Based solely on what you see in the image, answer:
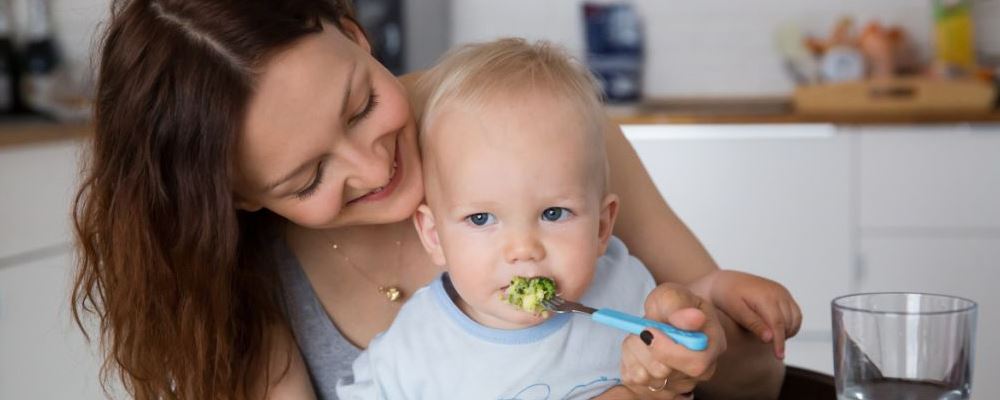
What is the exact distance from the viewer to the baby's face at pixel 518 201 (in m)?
1.27

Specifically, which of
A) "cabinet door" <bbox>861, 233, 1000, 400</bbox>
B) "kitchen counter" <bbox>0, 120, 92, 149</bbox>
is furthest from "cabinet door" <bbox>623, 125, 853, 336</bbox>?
"kitchen counter" <bbox>0, 120, 92, 149</bbox>

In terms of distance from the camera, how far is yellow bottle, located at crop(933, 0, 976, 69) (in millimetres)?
3576

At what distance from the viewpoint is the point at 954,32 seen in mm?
3578

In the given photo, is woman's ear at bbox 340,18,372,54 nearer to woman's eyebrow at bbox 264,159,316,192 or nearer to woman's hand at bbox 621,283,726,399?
woman's eyebrow at bbox 264,159,316,192

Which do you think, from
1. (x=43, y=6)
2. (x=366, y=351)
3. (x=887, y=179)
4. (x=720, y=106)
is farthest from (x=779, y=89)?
(x=366, y=351)

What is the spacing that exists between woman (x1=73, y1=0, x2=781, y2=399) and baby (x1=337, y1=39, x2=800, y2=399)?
7 cm

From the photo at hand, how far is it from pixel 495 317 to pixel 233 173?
32cm

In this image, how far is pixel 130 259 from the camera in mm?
1381

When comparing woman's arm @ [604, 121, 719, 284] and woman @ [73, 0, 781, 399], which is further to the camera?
woman's arm @ [604, 121, 719, 284]

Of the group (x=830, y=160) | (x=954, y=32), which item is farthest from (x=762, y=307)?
(x=954, y=32)

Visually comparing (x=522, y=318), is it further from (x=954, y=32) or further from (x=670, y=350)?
Answer: (x=954, y=32)

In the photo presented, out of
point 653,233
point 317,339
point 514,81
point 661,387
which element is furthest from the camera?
point 653,233

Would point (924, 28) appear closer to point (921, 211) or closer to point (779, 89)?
point (779, 89)

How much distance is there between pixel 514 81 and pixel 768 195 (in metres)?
2.11
